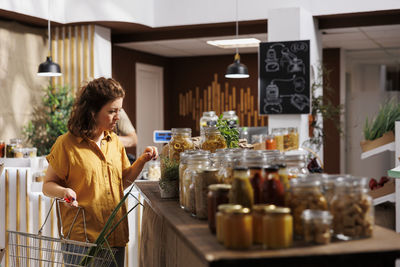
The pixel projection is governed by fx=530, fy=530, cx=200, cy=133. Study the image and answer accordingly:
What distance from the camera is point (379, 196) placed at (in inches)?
184

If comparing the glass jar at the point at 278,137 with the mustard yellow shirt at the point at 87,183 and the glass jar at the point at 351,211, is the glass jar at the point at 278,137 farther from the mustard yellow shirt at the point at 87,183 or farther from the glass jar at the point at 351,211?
the glass jar at the point at 351,211

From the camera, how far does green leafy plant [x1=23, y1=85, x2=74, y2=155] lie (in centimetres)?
728

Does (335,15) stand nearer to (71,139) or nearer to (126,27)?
(126,27)

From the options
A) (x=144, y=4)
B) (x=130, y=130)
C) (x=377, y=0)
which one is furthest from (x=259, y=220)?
(x=144, y=4)

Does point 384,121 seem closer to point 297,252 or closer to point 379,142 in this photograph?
point 379,142

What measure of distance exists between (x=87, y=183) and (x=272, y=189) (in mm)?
1230

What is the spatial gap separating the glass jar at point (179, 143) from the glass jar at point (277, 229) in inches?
43.5

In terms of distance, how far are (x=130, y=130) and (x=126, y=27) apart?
170 inches

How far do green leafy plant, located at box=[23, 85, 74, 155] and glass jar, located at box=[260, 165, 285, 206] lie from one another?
5980 mm

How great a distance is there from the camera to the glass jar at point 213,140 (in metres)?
2.52

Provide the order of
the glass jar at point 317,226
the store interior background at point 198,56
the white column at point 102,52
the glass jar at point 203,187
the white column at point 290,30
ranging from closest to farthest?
1. the glass jar at point 317,226
2. the glass jar at point 203,187
3. the white column at point 290,30
4. the store interior background at point 198,56
5. the white column at point 102,52

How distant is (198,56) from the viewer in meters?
10.3

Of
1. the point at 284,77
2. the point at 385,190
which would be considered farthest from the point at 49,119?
the point at 385,190

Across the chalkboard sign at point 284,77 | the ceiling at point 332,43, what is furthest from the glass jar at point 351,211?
the ceiling at point 332,43
